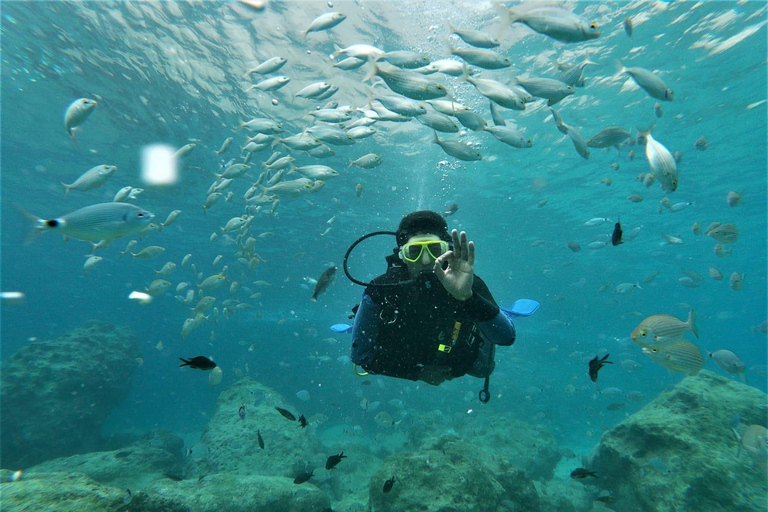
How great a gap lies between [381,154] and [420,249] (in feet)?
55.0

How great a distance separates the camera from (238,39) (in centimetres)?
1223

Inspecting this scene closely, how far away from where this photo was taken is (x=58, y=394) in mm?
12984

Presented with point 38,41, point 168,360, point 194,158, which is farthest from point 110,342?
point 168,360

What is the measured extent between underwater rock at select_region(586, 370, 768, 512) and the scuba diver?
5.66 m

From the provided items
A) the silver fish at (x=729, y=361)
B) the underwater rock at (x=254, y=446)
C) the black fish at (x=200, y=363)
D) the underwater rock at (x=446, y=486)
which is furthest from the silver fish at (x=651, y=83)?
the underwater rock at (x=254, y=446)

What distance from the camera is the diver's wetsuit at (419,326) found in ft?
11.0

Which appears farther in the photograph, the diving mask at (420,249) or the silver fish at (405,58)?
the silver fish at (405,58)

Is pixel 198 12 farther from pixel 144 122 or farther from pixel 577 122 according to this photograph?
pixel 577 122

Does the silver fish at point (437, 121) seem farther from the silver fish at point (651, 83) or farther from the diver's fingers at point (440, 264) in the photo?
the diver's fingers at point (440, 264)

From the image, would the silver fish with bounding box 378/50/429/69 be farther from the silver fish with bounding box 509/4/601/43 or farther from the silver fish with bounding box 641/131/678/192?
the silver fish with bounding box 641/131/678/192

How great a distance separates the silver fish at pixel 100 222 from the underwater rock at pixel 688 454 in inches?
392

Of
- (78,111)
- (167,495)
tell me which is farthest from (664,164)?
(78,111)

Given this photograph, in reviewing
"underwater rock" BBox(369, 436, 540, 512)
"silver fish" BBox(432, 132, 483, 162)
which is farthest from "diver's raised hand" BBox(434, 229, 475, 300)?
"silver fish" BBox(432, 132, 483, 162)

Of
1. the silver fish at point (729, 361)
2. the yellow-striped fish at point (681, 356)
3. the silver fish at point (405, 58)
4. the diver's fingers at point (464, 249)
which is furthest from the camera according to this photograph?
the silver fish at point (729, 361)
